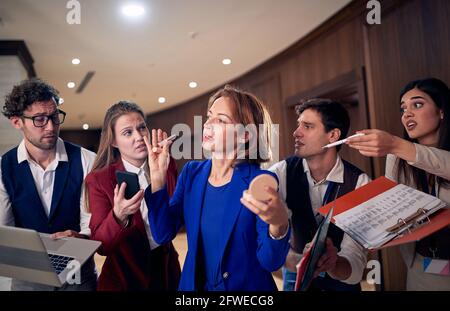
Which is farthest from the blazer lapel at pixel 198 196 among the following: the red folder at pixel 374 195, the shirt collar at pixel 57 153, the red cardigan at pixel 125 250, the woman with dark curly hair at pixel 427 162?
the woman with dark curly hair at pixel 427 162

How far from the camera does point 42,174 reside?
3.44ft

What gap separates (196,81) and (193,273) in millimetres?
677

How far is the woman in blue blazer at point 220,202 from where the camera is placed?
900mm

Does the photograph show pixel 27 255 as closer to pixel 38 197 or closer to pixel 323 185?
pixel 38 197

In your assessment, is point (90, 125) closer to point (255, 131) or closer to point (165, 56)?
point (165, 56)

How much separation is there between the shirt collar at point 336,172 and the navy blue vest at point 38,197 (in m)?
0.77

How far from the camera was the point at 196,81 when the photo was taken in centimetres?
120

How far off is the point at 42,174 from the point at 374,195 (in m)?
1.07

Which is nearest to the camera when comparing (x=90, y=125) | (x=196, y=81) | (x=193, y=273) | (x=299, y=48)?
(x=193, y=273)

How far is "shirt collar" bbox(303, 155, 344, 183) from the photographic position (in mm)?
1124

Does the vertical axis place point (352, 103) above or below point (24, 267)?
above

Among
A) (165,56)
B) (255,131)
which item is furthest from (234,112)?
(165,56)

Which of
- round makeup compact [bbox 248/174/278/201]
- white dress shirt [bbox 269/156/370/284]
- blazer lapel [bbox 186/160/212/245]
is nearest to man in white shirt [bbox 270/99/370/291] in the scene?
white dress shirt [bbox 269/156/370/284]

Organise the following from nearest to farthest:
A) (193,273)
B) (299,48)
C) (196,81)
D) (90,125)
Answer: (193,273), (90,125), (196,81), (299,48)
